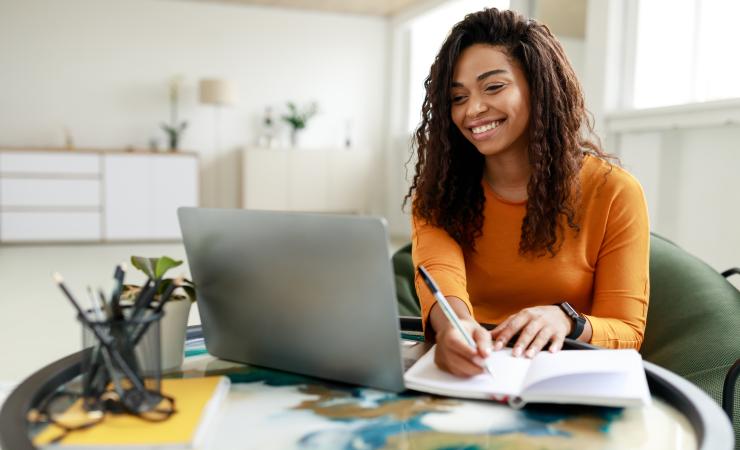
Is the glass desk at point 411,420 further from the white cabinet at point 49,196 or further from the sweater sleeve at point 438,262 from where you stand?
the white cabinet at point 49,196

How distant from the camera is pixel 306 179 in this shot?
299 inches

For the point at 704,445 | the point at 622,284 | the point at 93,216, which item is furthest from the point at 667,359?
the point at 93,216

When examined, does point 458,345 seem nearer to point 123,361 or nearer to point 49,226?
point 123,361

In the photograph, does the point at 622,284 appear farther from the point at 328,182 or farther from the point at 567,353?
the point at 328,182

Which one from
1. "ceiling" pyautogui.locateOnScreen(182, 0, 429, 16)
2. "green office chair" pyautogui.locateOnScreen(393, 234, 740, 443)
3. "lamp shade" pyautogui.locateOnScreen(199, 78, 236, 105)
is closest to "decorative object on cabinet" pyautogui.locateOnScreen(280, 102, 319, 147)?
"lamp shade" pyautogui.locateOnScreen(199, 78, 236, 105)

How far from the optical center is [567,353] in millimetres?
926

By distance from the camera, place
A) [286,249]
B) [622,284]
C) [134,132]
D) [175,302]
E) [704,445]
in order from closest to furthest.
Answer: [704,445] < [286,249] < [175,302] < [622,284] < [134,132]

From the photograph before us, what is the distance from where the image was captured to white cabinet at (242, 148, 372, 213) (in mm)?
7453

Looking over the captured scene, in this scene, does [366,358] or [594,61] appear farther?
[594,61]

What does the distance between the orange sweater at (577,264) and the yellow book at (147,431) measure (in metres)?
0.55

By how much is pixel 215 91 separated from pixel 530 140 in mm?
6108

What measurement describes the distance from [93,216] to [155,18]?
2.33 metres

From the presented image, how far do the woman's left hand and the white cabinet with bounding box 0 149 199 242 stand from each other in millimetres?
6031

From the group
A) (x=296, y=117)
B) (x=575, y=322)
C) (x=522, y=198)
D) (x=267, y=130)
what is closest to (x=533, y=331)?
(x=575, y=322)
